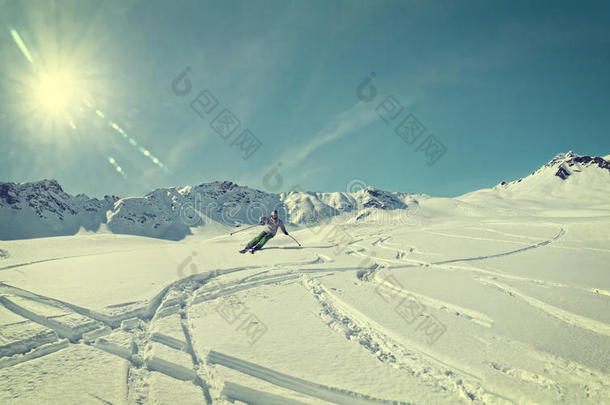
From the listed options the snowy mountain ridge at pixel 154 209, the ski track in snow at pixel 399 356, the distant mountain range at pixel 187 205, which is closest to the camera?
the ski track in snow at pixel 399 356

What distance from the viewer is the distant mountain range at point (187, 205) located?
10919cm

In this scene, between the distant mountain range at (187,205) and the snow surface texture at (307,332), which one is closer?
the snow surface texture at (307,332)

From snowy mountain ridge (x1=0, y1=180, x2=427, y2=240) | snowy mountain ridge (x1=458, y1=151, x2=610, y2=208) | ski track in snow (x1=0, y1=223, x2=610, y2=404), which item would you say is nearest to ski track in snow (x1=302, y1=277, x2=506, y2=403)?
ski track in snow (x1=0, y1=223, x2=610, y2=404)

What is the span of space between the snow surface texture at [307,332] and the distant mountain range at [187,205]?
9918 centimetres

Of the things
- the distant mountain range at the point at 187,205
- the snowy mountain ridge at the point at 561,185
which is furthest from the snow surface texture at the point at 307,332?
the distant mountain range at the point at 187,205

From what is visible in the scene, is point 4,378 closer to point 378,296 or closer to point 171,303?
point 171,303

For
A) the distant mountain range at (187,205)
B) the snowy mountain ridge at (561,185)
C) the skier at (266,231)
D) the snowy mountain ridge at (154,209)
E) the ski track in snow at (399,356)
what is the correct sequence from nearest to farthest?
the ski track in snow at (399,356), the skier at (266,231), the snowy mountain ridge at (561,185), the distant mountain range at (187,205), the snowy mountain ridge at (154,209)

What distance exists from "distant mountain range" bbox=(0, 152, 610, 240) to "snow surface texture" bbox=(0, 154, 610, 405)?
325 feet

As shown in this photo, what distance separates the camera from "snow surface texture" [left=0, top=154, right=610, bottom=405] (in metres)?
4.41

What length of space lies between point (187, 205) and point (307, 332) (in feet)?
518

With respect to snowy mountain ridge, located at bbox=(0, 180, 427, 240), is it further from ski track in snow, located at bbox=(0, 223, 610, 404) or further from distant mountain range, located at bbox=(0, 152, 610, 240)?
ski track in snow, located at bbox=(0, 223, 610, 404)

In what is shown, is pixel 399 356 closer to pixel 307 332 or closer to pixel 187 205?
pixel 307 332

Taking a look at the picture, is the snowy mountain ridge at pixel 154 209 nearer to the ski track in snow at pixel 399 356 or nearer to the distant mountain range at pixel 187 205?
the distant mountain range at pixel 187 205

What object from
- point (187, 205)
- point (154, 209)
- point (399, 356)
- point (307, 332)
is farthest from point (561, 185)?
point (154, 209)
